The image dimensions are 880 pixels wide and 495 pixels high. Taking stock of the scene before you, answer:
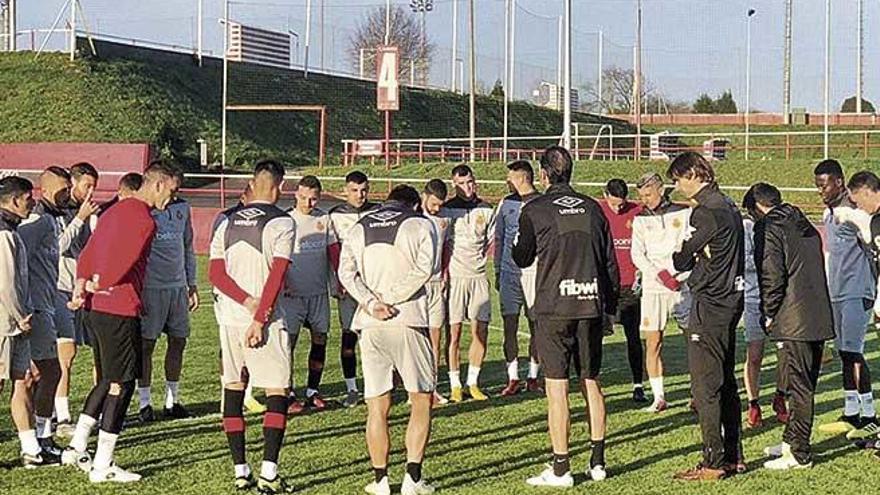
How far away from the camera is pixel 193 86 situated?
51562 mm

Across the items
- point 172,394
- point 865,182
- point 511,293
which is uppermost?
point 865,182

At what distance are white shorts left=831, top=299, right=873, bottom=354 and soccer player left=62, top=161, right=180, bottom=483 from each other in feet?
17.7

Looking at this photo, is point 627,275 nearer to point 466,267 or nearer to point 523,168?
point 466,267

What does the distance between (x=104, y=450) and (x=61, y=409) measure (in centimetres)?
206

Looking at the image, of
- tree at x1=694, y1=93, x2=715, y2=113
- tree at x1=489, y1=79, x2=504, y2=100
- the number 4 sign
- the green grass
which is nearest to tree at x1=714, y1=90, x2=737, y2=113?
tree at x1=694, y1=93, x2=715, y2=113

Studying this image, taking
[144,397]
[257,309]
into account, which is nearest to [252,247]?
[257,309]

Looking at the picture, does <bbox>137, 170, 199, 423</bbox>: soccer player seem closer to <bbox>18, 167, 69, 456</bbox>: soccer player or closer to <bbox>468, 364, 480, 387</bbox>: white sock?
<bbox>18, 167, 69, 456</bbox>: soccer player

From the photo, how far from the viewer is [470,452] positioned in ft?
30.4

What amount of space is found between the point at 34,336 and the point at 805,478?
553 cm

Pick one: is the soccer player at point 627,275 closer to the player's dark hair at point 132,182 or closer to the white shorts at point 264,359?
the white shorts at point 264,359

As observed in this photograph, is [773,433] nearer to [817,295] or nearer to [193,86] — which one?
[817,295]

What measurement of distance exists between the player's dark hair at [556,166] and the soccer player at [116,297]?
256 centimetres

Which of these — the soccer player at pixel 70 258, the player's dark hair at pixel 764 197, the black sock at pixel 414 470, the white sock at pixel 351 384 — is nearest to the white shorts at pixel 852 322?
the player's dark hair at pixel 764 197

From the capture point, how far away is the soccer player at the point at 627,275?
37.2ft
